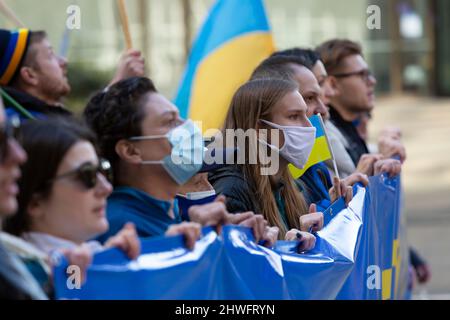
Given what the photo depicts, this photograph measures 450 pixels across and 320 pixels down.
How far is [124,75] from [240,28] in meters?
2.56

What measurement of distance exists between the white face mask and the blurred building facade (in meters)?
15.5

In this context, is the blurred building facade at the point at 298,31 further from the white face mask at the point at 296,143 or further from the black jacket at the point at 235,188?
the black jacket at the point at 235,188

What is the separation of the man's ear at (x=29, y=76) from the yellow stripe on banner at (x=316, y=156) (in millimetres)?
1136

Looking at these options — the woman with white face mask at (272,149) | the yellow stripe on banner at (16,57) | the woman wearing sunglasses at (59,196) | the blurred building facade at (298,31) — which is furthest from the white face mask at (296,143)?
the blurred building facade at (298,31)

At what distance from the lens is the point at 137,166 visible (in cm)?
385

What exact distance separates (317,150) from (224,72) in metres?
2.86

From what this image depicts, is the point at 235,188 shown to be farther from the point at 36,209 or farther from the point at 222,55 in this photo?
the point at 222,55

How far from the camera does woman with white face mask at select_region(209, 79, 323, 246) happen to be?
446cm

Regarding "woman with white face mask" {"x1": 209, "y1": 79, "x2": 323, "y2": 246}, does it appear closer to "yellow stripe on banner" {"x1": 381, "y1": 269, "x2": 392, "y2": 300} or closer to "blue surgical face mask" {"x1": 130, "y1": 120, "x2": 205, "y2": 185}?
"blue surgical face mask" {"x1": 130, "y1": 120, "x2": 205, "y2": 185}

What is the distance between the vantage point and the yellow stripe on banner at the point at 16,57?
5.06 metres

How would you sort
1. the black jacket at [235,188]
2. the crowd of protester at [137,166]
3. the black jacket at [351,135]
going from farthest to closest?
the black jacket at [351,135] → the black jacket at [235,188] → the crowd of protester at [137,166]

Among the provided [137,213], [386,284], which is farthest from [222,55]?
[137,213]

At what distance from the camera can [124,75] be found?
5.65 meters

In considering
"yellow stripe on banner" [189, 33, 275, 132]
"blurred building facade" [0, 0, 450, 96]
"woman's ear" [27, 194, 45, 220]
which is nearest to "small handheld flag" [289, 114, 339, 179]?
"woman's ear" [27, 194, 45, 220]
